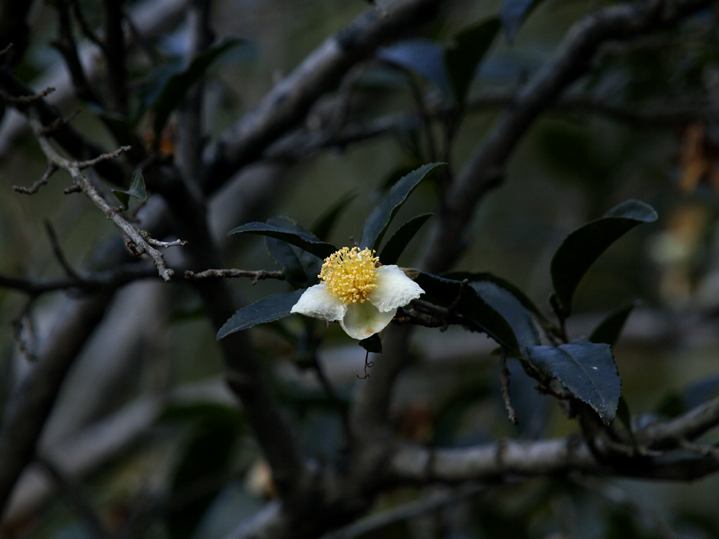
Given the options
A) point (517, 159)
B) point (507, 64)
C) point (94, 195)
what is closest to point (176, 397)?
point (507, 64)

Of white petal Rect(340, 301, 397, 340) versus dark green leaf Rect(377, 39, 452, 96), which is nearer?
white petal Rect(340, 301, 397, 340)

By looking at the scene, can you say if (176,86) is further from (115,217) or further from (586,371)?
(586,371)

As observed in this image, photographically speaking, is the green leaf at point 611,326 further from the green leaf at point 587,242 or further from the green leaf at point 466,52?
the green leaf at point 466,52

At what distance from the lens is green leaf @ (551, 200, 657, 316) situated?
1.42ft

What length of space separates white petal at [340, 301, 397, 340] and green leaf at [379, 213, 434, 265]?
0.12 ft

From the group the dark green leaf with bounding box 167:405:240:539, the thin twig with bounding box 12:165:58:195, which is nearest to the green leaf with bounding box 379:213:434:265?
the thin twig with bounding box 12:165:58:195

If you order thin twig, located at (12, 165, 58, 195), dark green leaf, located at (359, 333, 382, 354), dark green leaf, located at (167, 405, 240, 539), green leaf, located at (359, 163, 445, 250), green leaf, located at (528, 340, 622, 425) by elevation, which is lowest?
dark green leaf, located at (167, 405, 240, 539)

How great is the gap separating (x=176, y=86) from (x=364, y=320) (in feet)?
1.12

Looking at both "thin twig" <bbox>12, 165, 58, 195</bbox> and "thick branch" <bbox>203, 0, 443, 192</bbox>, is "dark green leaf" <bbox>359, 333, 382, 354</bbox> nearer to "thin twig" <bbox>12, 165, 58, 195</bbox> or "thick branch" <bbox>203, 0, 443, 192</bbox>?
"thin twig" <bbox>12, 165, 58, 195</bbox>

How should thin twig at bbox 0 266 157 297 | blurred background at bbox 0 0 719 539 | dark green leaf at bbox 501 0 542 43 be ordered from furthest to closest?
1. blurred background at bbox 0 0 719 539
2. dark green leaf at bbox 501 0 542 43
3. thin twig at bbox 0 266 157 297

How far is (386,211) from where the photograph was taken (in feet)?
1.32

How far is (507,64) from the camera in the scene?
3.49 feet

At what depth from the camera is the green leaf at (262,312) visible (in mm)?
359

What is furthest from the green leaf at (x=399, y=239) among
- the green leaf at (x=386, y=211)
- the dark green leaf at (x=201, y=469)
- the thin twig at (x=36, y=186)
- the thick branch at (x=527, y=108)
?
the dark green leaf at (x=201, y=469)
